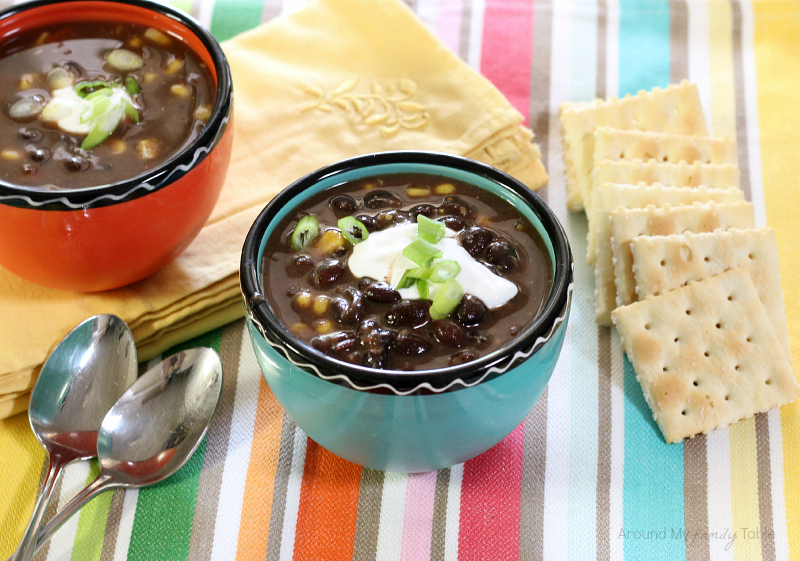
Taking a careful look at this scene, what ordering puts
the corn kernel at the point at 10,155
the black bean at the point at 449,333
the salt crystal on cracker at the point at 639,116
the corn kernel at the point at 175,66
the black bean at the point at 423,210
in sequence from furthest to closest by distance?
the salt crystal on cracker at the point at 639,116 → the corn kernel at the point at 175,66 → the corn kernel at the point at 10,155 → the black bean at the point at 423,210 → the black bean at the point at 449,333

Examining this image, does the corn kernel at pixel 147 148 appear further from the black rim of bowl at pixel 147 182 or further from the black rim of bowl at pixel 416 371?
the black rim of bowl at pixel 416 371

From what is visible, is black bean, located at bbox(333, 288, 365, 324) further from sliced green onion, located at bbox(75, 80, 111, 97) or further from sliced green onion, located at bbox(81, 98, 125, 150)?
sliced green onion, located at bbox(75, 80, 111, 97)

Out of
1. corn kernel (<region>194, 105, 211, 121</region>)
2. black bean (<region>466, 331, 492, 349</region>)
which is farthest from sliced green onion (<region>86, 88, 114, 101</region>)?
black bean (<region>466, 331, 492, 349</region>)

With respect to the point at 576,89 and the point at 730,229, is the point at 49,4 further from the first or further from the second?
the point at 730,229

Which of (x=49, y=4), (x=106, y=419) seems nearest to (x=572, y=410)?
(x=106, y=419)

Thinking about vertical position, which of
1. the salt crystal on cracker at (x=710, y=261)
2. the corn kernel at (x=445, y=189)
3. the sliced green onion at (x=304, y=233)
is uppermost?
the sliced green onion at (x=304, y=233)

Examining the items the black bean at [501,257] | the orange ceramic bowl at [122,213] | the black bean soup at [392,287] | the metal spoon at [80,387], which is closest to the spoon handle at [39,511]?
the metal spoon at [80,387]

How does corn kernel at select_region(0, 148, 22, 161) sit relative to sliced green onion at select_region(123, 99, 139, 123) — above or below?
below
